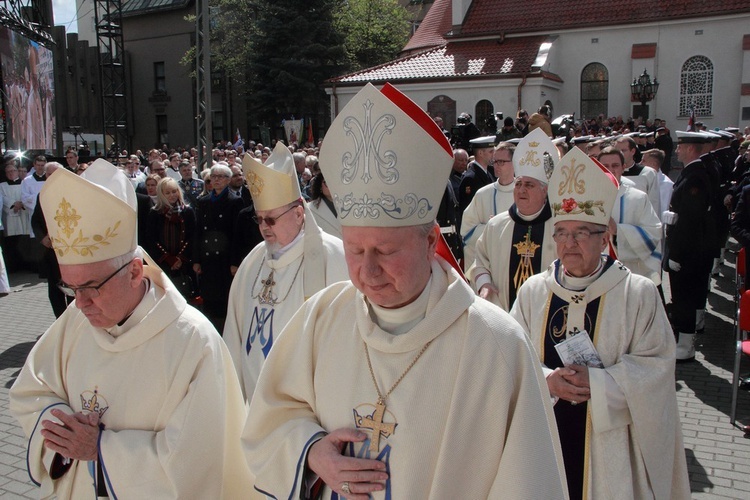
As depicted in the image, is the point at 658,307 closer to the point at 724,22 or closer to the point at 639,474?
the point at 639,474

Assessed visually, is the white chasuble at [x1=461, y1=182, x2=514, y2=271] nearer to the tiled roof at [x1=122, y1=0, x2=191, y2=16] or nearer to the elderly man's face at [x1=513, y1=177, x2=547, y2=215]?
the elderly man's face at [x1=513, y1=177, x2=547, y2=215]

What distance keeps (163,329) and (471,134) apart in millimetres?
10072

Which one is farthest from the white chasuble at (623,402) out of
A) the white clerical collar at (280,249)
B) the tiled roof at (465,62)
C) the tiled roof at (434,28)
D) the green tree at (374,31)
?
the green tree at (374,31)

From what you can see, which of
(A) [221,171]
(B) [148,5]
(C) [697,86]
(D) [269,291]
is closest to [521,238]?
(D) [269,291]

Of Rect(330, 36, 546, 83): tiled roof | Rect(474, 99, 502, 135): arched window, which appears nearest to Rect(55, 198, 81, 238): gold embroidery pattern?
Rect(474, 99, 502, 135): arched window

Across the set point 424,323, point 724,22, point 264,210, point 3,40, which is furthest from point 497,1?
point 424,323

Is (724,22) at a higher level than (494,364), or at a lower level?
higher

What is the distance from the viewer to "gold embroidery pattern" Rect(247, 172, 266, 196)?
4.32 metres

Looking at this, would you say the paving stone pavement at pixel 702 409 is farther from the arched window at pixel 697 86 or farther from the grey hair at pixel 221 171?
the arched window at pixel 697 86

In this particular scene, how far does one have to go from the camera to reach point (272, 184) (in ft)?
14.0

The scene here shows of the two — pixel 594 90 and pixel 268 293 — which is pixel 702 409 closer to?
pixel 268 293

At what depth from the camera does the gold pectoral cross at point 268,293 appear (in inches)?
165

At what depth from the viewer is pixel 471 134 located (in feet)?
40.0

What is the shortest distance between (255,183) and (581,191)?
2.04 metres
